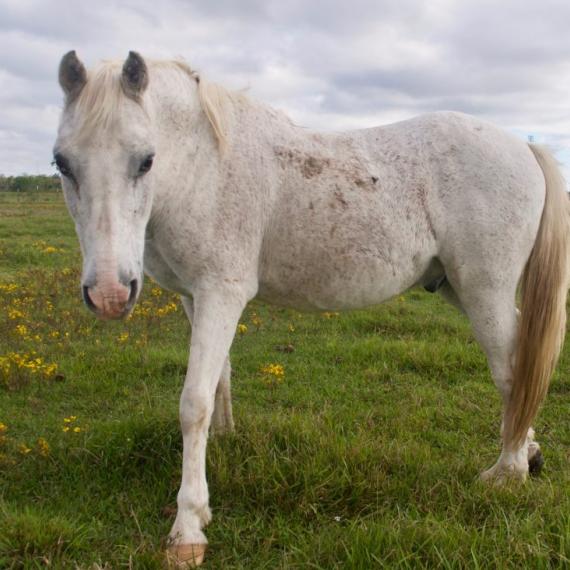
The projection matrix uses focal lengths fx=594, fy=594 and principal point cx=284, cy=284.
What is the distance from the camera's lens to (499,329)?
382 cm

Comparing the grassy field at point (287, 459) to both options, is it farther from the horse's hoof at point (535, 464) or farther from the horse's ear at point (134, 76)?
the horse's ear at point (134, 76)

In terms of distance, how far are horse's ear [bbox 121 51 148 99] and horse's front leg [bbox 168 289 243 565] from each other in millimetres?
1069

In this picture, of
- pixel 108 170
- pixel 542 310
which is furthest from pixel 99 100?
pixel 542 310

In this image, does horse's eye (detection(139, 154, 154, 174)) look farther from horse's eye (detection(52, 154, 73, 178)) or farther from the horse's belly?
the horse's belly

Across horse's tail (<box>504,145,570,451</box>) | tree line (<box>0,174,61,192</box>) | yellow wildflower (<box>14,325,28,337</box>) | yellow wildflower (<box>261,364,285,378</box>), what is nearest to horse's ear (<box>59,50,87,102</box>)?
horse's tail (<box>504,145,570,451</box>)

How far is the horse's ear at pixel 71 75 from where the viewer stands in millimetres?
2779

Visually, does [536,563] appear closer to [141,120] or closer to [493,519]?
[493,519]

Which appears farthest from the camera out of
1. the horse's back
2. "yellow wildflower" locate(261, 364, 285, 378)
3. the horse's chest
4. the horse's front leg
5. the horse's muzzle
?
"yellow wildflower" locate(261, 364, 285, 378)

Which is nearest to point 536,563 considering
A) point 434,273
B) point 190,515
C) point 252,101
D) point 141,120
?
point 190,515

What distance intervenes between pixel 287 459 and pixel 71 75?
233cm

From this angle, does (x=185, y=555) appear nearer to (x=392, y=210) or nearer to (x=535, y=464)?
(x=392, y=210)

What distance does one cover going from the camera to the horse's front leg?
10.1 feet

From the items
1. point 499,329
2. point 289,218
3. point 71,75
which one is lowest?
point 499,329

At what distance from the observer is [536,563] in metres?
2.54
